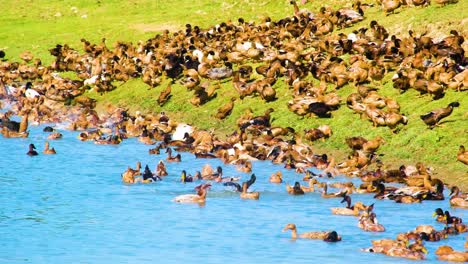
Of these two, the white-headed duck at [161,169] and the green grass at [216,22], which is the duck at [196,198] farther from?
the green grass at [216,22]

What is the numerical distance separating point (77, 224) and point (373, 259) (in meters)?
7.69

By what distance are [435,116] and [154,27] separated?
26216mm

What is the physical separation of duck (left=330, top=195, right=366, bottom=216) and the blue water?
9.7 inches

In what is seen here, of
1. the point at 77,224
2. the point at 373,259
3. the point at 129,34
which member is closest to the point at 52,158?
the point at 77,224

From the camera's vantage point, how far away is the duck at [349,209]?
27.2 m

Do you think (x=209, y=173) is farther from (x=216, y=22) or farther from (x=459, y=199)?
(x=216, y=22)

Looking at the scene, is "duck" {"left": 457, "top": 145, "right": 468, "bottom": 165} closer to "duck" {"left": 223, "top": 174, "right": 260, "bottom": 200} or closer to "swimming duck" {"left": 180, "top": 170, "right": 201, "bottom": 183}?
"duck" {"left": 223, "top": 174, "right": 260, "bottom": 200}

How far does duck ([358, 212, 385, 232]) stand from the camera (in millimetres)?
25469

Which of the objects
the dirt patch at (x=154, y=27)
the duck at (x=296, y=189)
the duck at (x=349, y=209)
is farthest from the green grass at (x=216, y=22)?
the duck at (x=349, y=209)

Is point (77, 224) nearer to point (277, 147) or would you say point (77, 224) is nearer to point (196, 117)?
point (277, 147)

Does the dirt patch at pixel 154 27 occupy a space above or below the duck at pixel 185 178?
above

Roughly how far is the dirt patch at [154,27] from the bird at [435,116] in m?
24.1

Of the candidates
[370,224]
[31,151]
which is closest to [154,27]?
[31,151]

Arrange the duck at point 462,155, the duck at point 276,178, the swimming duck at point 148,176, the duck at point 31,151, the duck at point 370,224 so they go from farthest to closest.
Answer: the duck at point 31,151 → the swimming duck at point 148,176 → the duck at point 276,178 → the duck at point 462,155 → the duck at point 370,224
